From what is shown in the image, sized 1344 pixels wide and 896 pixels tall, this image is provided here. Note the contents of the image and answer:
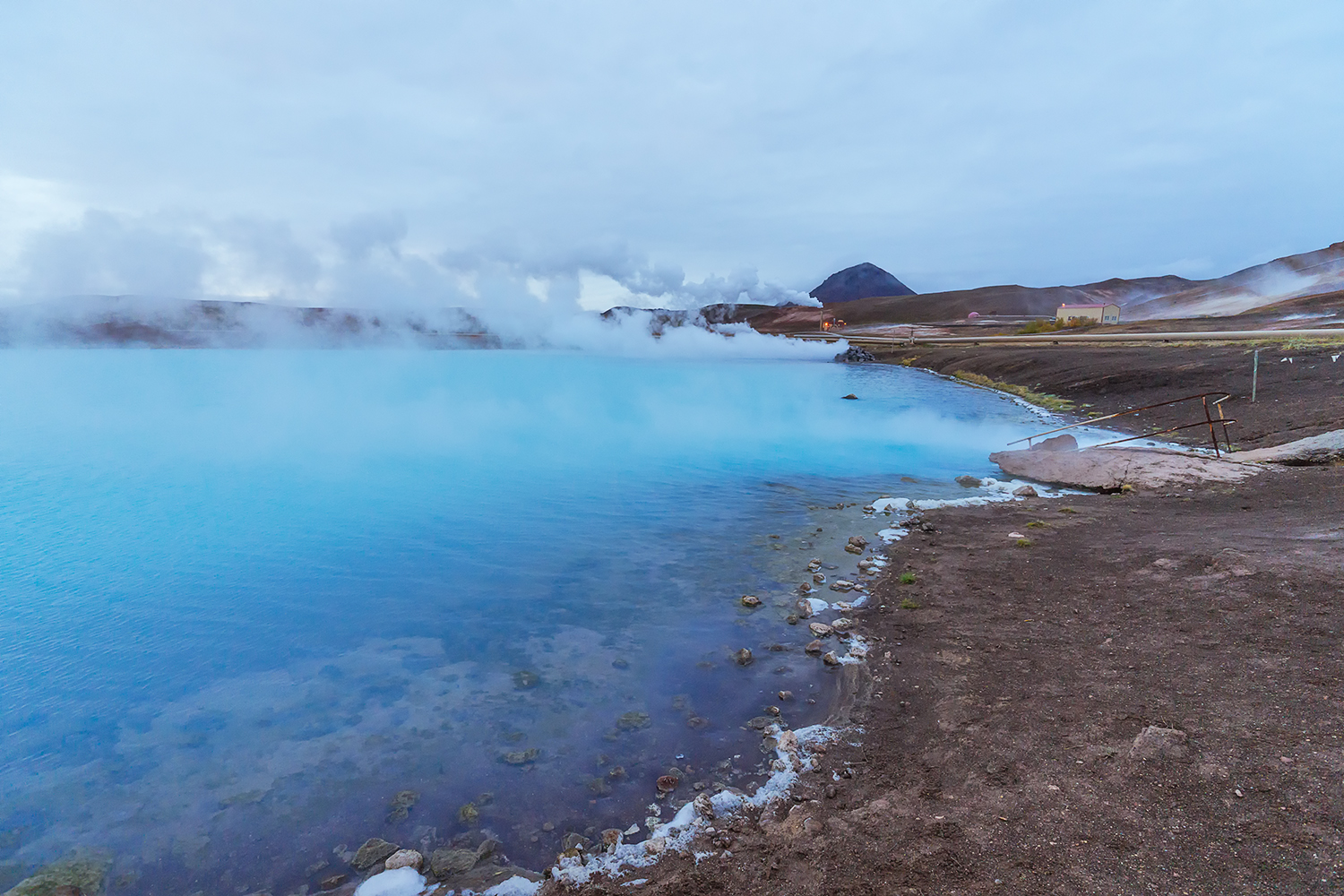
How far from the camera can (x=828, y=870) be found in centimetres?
405

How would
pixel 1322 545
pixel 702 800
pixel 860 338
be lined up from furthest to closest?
pixel 860 338, pixel 1322 545, pixel 702 800

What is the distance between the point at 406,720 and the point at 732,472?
534 inches

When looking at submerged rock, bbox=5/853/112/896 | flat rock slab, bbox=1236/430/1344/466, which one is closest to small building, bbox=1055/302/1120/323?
flat rock slab, bbox=1236/430/1344/466

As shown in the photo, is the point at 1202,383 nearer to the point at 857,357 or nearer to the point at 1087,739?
the point at 1087,739

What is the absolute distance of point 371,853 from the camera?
4.75 m

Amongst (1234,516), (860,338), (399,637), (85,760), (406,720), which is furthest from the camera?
(860,338)

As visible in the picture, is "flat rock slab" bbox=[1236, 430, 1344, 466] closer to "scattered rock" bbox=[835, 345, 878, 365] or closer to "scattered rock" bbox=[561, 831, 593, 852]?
"scattered rock" bbox=[561, 831, 593, 852]

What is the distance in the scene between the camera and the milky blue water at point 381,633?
210 inches

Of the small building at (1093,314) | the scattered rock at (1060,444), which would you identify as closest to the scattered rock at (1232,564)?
the scattered rock at (1060,444)

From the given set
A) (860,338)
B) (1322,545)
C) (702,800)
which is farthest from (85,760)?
(860,338)

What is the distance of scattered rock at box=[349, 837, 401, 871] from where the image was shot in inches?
185

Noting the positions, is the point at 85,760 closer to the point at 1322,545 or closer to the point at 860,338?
the point at 1322,545

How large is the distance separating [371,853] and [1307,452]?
20.6m

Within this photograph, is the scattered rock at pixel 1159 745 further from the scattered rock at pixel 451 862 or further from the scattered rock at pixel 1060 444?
the scattered rock at pixel 1060 444
